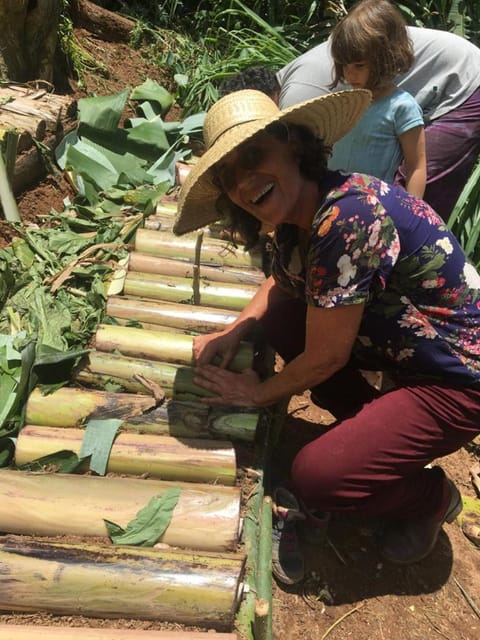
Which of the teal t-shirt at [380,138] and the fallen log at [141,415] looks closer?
the fallen log at [141,415]

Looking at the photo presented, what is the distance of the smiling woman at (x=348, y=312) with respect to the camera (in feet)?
4.67

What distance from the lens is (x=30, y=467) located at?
1.66 metres

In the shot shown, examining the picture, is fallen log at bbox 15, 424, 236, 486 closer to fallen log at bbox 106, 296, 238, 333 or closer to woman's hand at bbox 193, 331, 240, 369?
woman's hand at bbox 193, 331, 240, 369

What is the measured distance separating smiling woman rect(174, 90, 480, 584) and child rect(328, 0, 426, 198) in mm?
647

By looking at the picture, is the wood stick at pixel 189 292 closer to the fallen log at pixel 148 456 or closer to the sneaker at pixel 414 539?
the fallen log at pixel 148 456

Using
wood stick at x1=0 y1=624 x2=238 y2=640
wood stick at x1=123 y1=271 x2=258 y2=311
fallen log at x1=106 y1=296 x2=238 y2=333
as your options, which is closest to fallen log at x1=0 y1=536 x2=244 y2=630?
wood stick at x1=0 y1=624 x2=238 y2=640

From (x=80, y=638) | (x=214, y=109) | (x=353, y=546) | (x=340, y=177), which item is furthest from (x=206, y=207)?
(x=353, y=546)

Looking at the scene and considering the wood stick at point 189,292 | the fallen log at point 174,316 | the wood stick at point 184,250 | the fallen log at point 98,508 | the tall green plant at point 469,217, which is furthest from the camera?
the tall green plant at point 469,217

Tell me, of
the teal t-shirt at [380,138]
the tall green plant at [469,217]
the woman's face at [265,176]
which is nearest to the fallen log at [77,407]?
the woman's face at [265,176]

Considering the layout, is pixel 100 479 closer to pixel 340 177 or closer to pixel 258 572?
pixel 258 572

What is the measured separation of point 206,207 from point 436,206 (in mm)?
1499

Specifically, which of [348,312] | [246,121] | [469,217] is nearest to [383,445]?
[348,312]

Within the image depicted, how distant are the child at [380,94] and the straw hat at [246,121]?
65 centimetres

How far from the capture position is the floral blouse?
4.66 ft
